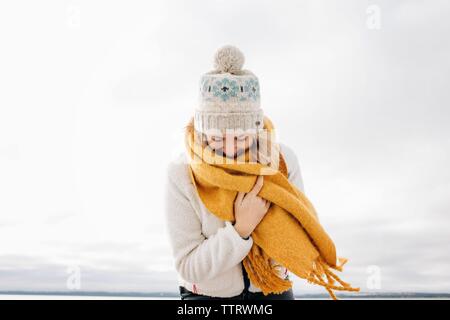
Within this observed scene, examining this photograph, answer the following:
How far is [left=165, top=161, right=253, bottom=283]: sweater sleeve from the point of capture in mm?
1447

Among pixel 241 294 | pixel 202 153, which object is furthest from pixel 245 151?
pixel 241 294

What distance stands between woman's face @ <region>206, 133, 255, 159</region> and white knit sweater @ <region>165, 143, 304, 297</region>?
0.12m

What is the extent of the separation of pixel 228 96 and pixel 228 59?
0.11 meters

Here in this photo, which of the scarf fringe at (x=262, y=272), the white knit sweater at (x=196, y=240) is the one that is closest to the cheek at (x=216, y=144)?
the white knit sweater at (x=196, y=240)

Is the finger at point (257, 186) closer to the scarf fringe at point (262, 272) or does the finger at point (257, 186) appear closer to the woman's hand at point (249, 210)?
the woman's hand at point (249, 210)

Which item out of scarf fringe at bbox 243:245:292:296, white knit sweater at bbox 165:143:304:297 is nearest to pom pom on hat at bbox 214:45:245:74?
white knit sweater at bbox 165:143:304:297

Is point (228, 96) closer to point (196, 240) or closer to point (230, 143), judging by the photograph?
point (230, 143)

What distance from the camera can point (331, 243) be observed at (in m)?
1.55

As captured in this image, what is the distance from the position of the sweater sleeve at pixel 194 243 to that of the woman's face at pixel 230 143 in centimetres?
14

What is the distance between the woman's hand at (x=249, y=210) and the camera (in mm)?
1476

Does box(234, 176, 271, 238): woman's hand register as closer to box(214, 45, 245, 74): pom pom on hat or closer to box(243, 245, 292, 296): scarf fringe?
box(243, 245, 292, 296): scarf fringe
